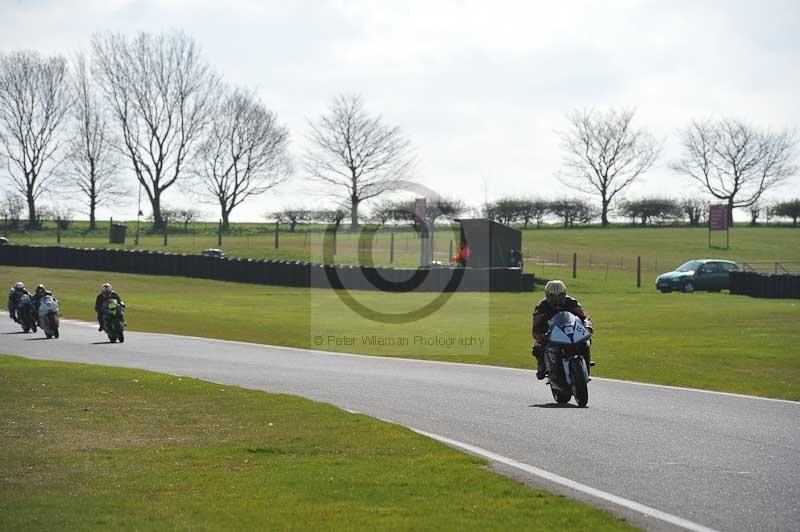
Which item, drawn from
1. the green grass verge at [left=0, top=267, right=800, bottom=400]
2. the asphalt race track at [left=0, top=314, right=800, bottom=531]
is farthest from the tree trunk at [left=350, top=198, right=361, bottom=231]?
the asphalt race track at [left=0, top=314, right=800, bottom=531]

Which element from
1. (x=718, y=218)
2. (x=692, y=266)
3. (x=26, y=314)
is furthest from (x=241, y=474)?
(x=718, y=218)

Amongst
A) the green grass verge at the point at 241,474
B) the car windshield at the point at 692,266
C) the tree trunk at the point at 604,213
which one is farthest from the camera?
the tree trunk at the point at 604,213

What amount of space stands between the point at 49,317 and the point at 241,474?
66.3 feet

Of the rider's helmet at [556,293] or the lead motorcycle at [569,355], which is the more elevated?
the rider's helmet at [556,293]

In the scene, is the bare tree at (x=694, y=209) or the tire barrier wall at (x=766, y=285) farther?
the bare tree at (x=694, y=209)

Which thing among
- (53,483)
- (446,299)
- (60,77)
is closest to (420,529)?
(53,483)

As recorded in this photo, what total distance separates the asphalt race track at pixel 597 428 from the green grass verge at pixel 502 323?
249cm

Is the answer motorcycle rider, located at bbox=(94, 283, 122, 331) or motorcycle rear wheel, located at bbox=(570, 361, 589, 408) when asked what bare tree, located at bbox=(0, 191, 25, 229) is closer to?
motorcycle rider, located at bbox=(94, 283, 122, 331)

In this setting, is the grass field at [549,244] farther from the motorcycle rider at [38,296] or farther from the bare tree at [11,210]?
the motorcycle rider at [38,296]

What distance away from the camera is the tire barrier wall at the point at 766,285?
4241 centimetres

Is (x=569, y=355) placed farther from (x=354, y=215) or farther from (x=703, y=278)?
(x=354, y=215)

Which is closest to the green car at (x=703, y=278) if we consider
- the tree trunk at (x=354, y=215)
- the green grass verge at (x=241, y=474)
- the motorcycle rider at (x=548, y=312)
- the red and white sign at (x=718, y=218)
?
the tree trunk at (x=354, y=215)

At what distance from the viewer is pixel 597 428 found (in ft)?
39.0

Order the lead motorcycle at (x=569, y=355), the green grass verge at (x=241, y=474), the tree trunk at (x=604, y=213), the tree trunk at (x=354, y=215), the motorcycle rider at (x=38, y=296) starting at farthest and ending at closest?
the tree trunk at (x=604, y=213), the tree trunk at (x=354, y=215), the motorcycle rider at (x=38, y=296), the lead motorcycle at (x=569, y=355), the green grass verge at (x=241, y=474)
